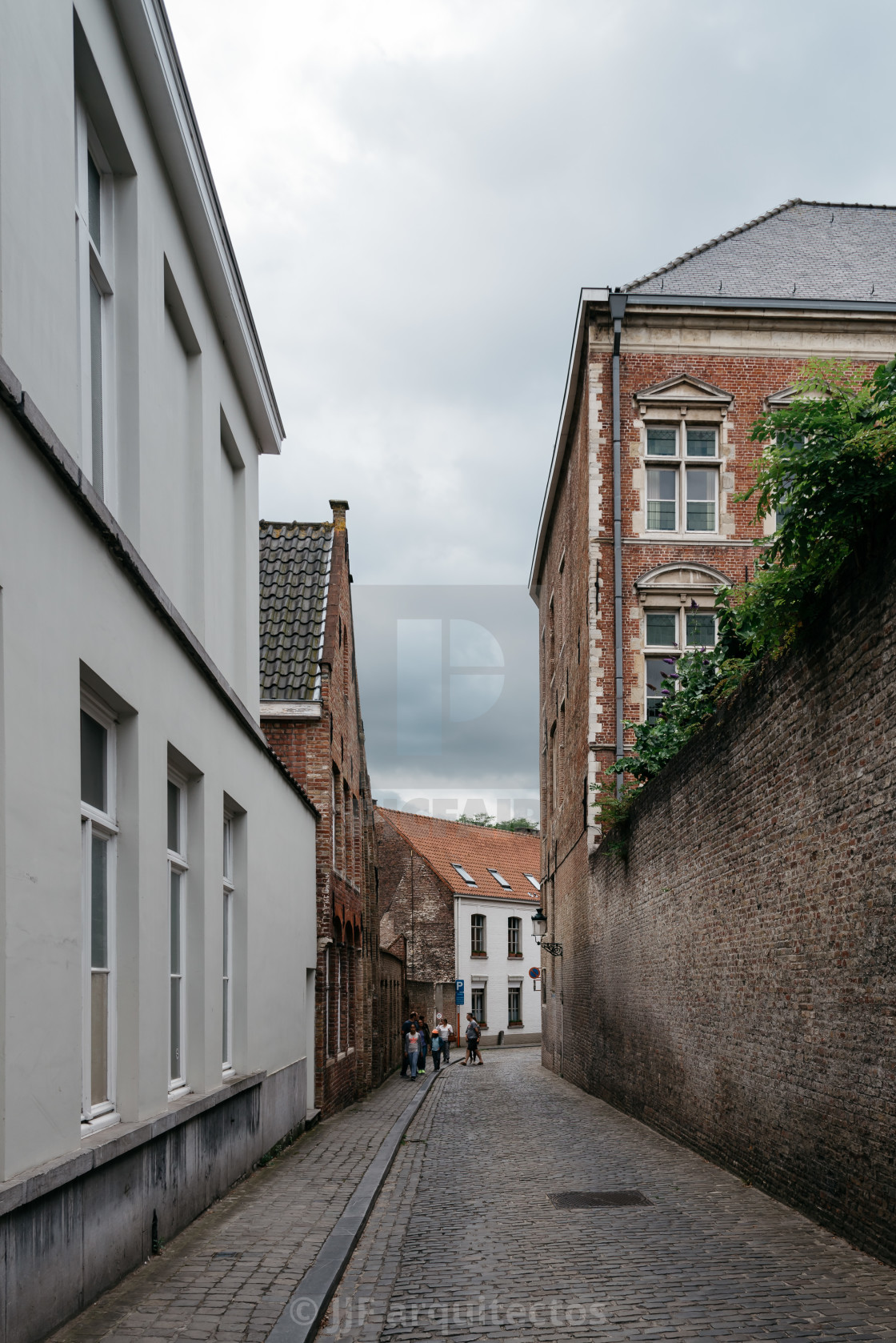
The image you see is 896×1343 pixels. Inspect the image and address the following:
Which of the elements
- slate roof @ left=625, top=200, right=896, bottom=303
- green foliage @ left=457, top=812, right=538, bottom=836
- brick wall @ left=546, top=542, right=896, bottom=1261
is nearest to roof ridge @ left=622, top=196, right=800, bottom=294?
slate roof @ left=625, top=200, right=896, bottom=303

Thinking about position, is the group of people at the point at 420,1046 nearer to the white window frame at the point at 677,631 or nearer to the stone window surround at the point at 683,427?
the white window frame at the point at 677,631

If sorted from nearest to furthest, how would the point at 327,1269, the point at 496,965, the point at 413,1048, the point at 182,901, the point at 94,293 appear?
the point at 327,1269 < the point at 94,293 < the point at 182,901 < the point at 413,1048 < the point at 496,965

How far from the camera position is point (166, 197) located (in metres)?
9.02

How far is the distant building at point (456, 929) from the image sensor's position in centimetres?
4991

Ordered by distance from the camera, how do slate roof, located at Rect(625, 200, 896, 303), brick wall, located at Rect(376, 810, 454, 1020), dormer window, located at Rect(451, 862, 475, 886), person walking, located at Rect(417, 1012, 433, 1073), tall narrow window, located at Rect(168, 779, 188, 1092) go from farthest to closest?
dormer window, located at Rect(451, 862, 475, 886) < brick wall, located at Rect(376, 810, 454, 1020) < person walking, located at Rect(417, 1012, 433, 1073) < slate roof, located at Rect(625, 200, 896, 303) < tall narrow window, located at Rect(168, 779, 188, 1092)

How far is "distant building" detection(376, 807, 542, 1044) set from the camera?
164 feet

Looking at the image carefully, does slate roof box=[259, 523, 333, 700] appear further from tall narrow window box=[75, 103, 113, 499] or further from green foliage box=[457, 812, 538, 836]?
green foliage box=[457, 812, 538, 836]

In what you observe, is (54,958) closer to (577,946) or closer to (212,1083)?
(212,1083)

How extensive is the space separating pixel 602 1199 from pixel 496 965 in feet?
141

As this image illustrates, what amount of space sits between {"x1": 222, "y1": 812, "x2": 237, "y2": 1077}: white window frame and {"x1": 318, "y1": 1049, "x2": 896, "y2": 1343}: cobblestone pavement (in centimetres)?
189

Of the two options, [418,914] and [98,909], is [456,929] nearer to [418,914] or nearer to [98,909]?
[418,914]

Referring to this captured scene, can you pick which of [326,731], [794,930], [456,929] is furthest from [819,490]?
[456,929]

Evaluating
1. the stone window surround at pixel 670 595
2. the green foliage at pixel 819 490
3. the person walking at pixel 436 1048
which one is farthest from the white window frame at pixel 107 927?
the person walking at pixel 436 1048

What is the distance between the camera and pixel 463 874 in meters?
53.3
